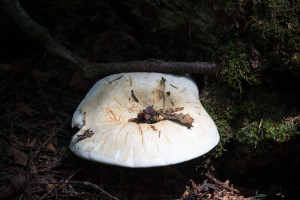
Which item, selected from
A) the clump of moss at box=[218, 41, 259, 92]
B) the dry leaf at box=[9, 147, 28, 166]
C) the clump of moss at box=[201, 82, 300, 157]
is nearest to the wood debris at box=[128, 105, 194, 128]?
the clump of moss at box=[201, 82, 300, 157]

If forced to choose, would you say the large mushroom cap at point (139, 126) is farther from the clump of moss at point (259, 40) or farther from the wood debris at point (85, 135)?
the clump of moss at point (259, 40)

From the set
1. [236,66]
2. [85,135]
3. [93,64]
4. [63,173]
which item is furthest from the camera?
[93,64]

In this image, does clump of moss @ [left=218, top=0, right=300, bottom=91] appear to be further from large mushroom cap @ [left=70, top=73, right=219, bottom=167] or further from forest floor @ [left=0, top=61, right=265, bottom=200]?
forest floor @ [left=0, top=61, right=265, bottom=200]

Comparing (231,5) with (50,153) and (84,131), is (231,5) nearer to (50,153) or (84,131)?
(84,131)

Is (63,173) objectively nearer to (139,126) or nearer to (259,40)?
(139,126)

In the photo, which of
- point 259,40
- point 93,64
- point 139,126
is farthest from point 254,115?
point 93,64

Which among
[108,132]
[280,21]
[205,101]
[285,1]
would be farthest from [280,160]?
[108,132]

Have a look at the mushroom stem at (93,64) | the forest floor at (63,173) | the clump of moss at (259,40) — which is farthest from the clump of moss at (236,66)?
the forest floor at (63,173)

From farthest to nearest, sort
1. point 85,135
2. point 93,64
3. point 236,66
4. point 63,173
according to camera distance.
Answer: point 93,64, point 236,66, point 63,173, point 85,135
